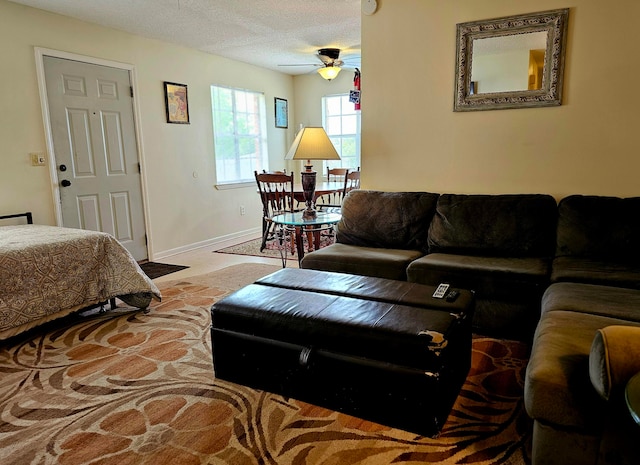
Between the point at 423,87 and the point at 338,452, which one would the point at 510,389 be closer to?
the point at 338,452

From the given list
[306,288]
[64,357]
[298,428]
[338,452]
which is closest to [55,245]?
[64,357]

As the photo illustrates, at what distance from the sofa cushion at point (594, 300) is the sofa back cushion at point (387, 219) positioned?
1061 millimetres

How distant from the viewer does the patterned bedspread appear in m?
2.45

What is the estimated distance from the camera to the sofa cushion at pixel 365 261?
276cm

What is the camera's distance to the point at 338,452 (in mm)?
1605

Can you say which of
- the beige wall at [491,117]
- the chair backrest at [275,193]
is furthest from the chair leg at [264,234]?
the beige wall at [491,117]

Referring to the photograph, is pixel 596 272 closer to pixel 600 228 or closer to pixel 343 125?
pixel 600 228

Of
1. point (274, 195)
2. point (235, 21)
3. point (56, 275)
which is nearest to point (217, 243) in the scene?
point (274, 195)

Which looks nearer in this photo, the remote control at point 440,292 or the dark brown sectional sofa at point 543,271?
the dark brown sectional sofa at point 543,271

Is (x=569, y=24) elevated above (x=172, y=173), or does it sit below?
above

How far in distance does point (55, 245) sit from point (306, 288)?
5.43 feet

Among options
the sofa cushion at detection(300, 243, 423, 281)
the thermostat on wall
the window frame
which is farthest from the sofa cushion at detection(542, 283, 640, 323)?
the window frame

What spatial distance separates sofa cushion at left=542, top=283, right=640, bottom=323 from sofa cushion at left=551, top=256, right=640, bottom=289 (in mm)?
77

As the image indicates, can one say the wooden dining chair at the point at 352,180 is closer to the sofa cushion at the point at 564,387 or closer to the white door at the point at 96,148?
the white door at the point at 96,148
